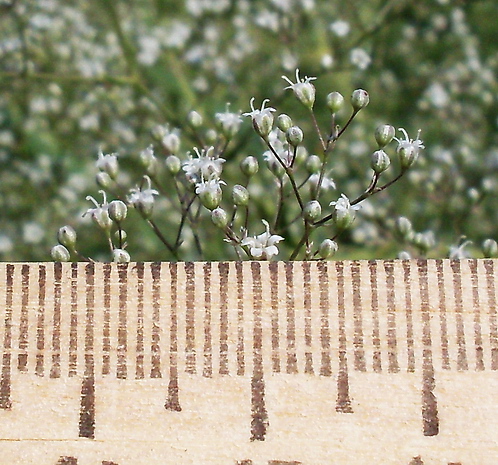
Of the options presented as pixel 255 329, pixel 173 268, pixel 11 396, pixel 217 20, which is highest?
pixel 217 20

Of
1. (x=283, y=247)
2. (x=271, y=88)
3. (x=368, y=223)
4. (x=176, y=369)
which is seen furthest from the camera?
(x=271, y=88)

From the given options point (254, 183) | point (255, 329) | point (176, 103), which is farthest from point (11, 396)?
point (176, 103)

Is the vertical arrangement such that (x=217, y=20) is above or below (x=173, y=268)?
above

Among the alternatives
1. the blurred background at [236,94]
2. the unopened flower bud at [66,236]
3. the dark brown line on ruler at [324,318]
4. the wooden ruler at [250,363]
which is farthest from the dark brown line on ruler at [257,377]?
the blurred background at [236,94]

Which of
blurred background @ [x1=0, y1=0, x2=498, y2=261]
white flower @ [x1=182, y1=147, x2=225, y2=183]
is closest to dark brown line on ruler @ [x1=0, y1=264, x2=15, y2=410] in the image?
white flower @ [x1=182, y1=147, x2=225, y2=183]

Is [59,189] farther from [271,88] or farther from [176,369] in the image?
[176,369]

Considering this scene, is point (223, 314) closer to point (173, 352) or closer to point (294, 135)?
point (173, 352)

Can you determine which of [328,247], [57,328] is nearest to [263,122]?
[328,247]

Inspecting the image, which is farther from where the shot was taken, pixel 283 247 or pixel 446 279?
pixel 283 247
